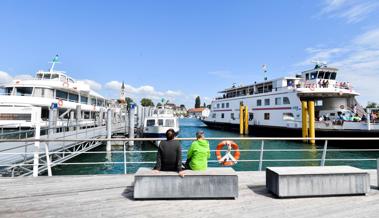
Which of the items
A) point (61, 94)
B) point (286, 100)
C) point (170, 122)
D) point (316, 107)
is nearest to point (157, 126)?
point (170, 122)

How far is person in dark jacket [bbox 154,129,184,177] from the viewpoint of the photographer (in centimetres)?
518

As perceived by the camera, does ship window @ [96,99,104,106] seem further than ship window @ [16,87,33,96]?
Yes

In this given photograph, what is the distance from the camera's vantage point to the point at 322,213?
4.38 meters

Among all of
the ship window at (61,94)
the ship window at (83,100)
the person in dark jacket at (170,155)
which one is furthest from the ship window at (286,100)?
the person in dark jacket at (170,155)

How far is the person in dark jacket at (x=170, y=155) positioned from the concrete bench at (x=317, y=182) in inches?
76.7

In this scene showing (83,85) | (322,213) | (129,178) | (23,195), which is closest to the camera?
(322,213)

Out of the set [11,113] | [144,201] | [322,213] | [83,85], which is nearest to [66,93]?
[83,85]

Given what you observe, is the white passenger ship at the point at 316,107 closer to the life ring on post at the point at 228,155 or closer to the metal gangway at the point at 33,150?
the life ring on post at the point at 228,155

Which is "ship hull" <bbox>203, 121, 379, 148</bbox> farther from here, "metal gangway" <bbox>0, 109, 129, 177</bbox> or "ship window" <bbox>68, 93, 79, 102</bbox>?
"ship window" <bbox>68, 93, 79, 102</bbox>

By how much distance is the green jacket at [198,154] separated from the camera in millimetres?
5348

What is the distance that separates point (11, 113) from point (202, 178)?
22.4 m

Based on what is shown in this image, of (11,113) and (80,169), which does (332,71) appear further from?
(11,113)

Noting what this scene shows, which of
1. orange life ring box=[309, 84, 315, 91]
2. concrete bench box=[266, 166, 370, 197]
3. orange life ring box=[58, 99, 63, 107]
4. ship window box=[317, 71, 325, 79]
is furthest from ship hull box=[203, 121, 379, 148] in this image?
orange life ring box=[58, 99, 63, 107]

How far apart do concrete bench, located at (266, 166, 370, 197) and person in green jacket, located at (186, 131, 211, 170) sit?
4.67 feet
